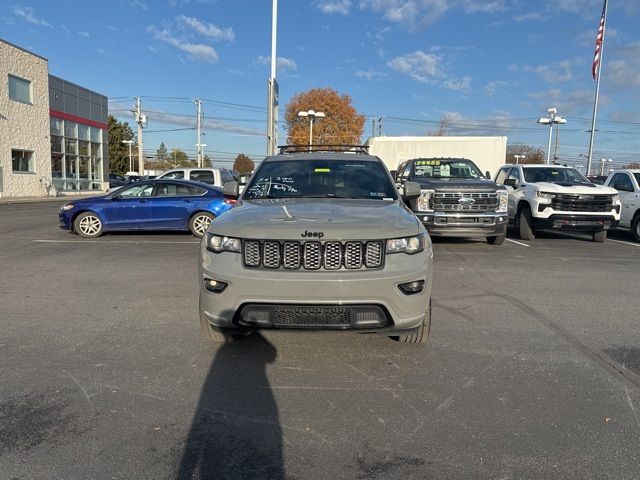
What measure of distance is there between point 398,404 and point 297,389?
75cm

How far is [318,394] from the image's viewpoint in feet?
11.7

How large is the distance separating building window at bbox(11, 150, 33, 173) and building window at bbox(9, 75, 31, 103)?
2.99 meters

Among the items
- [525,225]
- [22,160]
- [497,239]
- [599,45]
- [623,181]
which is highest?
[599,45]

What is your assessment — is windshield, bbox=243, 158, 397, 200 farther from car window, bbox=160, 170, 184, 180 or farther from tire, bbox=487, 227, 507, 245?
car window, bbox=160, 170, 184, 180

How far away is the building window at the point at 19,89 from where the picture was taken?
27.5m

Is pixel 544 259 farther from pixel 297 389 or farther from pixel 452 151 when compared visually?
pixel 452 151

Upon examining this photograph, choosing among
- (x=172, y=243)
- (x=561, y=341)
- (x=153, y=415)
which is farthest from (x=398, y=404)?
(x=172, y=243)

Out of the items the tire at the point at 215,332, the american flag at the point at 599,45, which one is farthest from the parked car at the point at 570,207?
the american flag at the point at 599,45

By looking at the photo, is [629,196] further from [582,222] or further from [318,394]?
[318,394]

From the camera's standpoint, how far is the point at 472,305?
19.5 ft

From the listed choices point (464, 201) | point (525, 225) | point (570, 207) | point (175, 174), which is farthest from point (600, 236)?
point (175, 174)

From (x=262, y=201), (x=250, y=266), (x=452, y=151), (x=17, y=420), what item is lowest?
(x=17, y=420)

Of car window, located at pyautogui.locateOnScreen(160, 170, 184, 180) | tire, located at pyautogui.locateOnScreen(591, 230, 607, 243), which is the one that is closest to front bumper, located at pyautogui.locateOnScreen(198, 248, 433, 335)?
tire, located at pyautogui.locateOnScreen(591, 230, 607, 243)

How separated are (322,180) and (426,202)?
537cm
